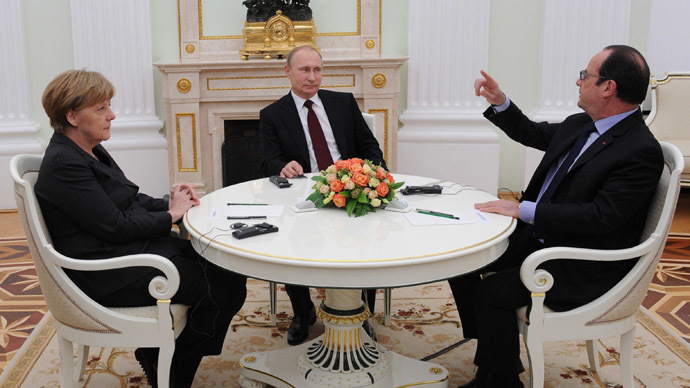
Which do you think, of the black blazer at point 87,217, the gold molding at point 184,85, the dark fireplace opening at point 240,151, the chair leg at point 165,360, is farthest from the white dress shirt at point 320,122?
the dark fireplace opening at point 240,151

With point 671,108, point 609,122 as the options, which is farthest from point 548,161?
point 671,108

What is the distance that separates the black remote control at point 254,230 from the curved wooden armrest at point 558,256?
0.82 meters

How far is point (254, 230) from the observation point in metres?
2.09

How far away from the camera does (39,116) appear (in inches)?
227

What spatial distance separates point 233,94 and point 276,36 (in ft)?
1.97

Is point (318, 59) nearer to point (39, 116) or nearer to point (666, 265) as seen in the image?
point (666, 265)

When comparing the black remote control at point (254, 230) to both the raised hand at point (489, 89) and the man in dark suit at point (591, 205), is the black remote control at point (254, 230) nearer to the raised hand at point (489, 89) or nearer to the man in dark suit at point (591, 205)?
the man in dark suit at point (591, 205)

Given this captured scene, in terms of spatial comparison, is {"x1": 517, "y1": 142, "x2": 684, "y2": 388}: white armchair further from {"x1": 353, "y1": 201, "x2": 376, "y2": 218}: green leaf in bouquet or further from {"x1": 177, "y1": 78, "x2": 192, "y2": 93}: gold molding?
{"x1": 177, "y1": 78, "x2": 192, "y2": 93}: gold molding

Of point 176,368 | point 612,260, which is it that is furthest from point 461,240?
point 176,368

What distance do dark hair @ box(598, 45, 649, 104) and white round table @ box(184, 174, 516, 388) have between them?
1.95 ft

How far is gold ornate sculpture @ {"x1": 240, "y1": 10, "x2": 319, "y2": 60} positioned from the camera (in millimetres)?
5355

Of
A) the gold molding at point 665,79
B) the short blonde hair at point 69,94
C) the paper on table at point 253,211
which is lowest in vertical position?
the paper on table at point 253,211

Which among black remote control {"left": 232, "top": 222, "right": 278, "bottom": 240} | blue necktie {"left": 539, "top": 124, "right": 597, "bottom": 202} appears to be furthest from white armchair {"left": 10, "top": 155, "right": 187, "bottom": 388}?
blue necktie {"left": 539, "top": 124, "right": 597, "bottom": 202}

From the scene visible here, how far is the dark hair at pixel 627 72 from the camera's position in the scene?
2207 mm
